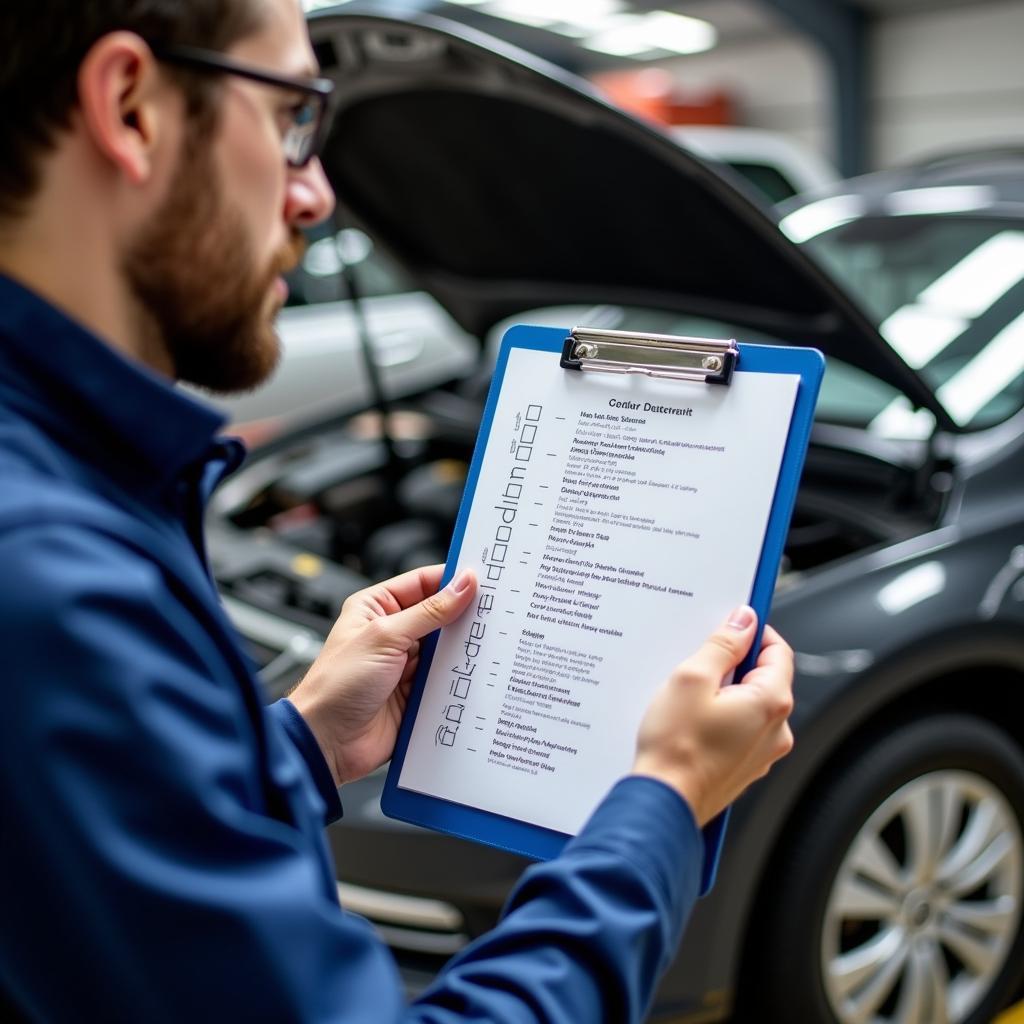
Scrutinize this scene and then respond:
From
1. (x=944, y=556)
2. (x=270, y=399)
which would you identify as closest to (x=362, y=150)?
(x=944, y=556)

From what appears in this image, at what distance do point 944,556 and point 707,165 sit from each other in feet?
2.42

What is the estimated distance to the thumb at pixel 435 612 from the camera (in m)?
1.06

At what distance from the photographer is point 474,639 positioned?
3.53 ft

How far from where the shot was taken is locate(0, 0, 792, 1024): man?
0.61 m

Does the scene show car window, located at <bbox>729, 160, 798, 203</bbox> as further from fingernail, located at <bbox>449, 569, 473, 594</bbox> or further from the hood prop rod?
fingernail, located at <bbox>449, 569, 473, 594</bbox>

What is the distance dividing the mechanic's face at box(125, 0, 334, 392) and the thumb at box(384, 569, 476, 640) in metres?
0.31

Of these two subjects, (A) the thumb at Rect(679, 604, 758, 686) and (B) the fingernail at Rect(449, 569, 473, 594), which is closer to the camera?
(A) the thumb at Rect(679, 604, 758, 686)

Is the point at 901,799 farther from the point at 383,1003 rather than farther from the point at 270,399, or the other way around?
the point at 270,399

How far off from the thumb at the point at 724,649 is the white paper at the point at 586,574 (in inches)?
0.8

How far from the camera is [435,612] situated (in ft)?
3.51

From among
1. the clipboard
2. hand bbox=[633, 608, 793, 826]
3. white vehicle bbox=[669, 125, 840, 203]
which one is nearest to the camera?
hand bbox=[633, 608, 793, 826]

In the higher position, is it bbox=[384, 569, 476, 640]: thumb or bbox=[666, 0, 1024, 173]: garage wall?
bbox=[666, 0, 1024, 173]: garage wall

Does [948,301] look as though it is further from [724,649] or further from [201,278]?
[201,278]

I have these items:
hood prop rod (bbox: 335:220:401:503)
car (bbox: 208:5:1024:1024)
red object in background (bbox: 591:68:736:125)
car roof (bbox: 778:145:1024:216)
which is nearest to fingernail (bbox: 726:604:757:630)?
car (bbox: 208:5:1024:1024)
